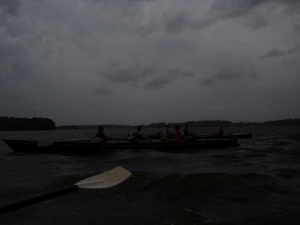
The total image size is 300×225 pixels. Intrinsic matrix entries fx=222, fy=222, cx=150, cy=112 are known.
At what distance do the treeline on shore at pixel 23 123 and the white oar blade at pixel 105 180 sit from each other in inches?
4667

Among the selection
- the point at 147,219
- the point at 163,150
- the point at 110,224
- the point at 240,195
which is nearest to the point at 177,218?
the point at 147,219

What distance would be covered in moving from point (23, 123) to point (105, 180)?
11997 cm

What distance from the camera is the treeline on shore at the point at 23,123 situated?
108 m

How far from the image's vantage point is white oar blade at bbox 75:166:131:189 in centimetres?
506

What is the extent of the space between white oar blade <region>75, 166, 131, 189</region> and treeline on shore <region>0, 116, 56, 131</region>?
4667 inches

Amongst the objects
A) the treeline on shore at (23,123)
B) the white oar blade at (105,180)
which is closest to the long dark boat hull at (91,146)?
the white oar blade at (105,180)

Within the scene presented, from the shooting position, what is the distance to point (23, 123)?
4281 inches

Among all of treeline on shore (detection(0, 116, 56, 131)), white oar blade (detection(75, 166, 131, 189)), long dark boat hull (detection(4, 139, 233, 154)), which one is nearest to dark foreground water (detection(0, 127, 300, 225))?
white oar blade (detection(75, 166, 131, 189))

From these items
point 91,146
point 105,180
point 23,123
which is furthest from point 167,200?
point 23,123

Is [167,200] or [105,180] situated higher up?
[105,180]

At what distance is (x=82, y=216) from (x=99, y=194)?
135 centimetres

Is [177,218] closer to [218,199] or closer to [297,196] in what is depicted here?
[218,199]

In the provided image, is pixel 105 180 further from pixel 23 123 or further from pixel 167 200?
pixel 23 123

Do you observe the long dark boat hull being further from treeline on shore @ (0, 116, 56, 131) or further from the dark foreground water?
treeline on shore @ (0, 116, 56, 131)
